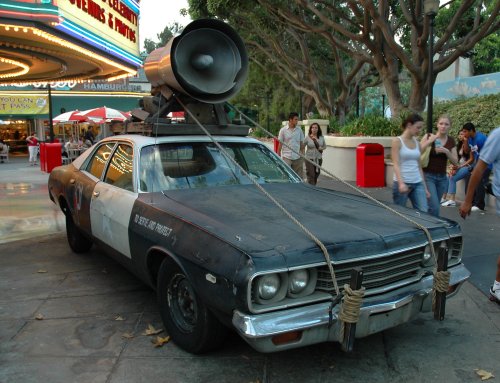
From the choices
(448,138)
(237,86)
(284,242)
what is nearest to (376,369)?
(284,242)

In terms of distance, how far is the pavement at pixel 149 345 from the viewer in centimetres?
315

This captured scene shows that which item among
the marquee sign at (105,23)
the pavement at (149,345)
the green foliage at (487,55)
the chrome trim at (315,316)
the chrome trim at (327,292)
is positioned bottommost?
the pavement at (149,345)

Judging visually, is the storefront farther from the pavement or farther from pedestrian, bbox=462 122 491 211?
pedestrian, bbox=462 122 491 211

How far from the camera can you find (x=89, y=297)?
181 inches

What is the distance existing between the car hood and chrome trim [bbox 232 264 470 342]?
11.4 inches

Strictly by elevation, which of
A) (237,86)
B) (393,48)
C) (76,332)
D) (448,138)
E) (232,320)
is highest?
(393,48)

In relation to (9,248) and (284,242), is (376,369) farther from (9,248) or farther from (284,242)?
(9,248)

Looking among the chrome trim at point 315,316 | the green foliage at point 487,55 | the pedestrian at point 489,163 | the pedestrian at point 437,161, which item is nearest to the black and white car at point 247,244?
the chrome trim at point 315,316

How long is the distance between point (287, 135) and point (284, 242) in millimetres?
6022

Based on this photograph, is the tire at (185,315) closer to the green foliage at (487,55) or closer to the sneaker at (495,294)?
the sneaker at (495,294)

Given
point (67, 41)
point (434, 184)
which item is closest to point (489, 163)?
point (434, 184)

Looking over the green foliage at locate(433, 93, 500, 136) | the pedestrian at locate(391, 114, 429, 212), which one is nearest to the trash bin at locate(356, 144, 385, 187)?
the green foliage at locate(433, 93, 500, 136)

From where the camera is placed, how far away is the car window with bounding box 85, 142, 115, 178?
5.10 metres

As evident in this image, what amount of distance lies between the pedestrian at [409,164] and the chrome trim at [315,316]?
7.53 feet
